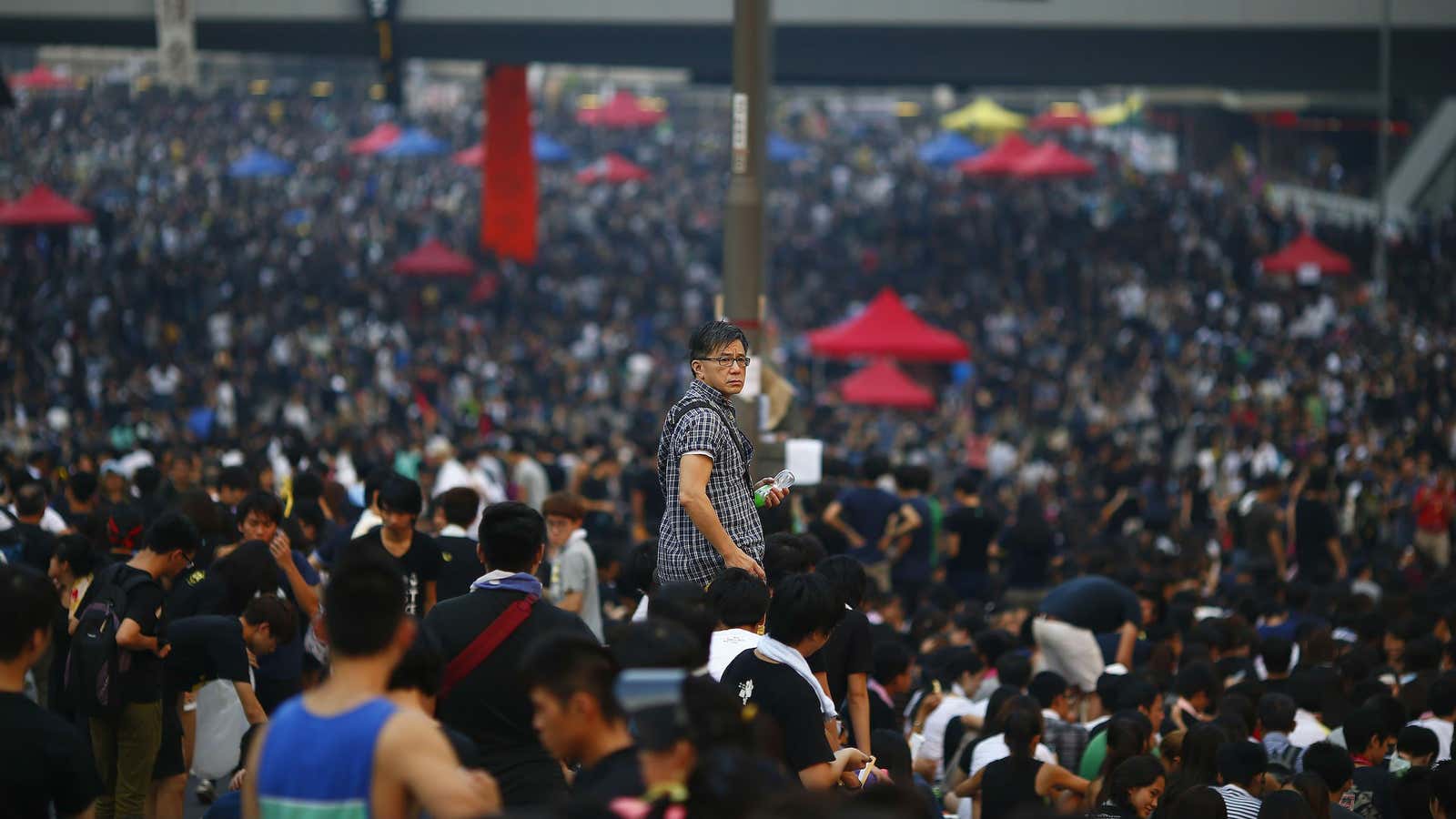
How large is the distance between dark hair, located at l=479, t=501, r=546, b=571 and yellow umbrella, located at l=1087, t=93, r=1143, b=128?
43.7 meters

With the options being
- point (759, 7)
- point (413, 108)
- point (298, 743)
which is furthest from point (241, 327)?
point (413, 108)

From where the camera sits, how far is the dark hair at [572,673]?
3.76 m

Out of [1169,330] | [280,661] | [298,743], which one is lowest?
[1169,330]

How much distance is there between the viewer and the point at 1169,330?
27.6m

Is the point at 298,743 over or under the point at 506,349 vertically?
over

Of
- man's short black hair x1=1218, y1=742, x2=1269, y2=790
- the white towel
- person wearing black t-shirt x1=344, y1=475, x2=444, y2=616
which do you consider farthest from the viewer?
person wearing black t-shirt x1=344, y1=475, x2=444, y2=616

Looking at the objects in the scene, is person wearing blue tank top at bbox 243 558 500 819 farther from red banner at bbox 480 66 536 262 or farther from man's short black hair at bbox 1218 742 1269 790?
red banner at bbox 480 66 536 262

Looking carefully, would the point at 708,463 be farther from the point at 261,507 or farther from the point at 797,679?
the point at 261,507

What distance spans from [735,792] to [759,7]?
20.8 feet

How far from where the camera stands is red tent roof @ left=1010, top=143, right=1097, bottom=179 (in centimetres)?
3080

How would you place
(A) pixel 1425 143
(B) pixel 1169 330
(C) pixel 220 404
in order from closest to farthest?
(C) pixel 220 404, (B) pixel 1169 330, (A) pixel 1425 143

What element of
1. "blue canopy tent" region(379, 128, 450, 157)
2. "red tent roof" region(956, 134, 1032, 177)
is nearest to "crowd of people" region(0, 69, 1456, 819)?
"blue canopy tent" region(379, 128, 450, 157)

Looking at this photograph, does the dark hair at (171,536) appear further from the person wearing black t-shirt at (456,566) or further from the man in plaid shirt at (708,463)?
the man in plaid shirt at (708,463)

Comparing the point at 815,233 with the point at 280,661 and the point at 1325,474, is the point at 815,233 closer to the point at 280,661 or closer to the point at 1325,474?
the point at 1325,474
